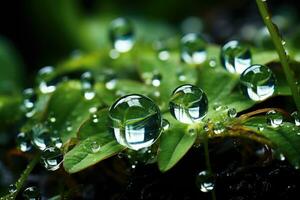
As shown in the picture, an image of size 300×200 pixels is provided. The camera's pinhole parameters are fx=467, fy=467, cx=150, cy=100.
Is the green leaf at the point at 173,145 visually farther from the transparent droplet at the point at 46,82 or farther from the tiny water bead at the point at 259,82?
the transparent droplet at the point at 46,82

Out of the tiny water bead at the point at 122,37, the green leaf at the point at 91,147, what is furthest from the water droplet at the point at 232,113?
the tiny water bead at the point at 122,37

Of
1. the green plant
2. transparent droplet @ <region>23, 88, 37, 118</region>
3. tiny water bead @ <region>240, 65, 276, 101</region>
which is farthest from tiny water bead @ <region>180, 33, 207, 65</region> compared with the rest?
transparent droplet @ <region>23, 88, 37, 118</region>

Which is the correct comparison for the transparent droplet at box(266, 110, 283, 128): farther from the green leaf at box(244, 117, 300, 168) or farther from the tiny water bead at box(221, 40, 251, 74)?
the tiny water bead at box(221, 40, 251, 74)

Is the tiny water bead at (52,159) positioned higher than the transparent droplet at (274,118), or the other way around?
the transparent droplet at (274,118)

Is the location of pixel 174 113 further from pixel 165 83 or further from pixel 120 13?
pixel 120 13

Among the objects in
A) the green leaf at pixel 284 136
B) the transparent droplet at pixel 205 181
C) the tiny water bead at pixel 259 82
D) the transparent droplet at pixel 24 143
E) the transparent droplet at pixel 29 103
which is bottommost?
the transparent droplet at pixel 205 181

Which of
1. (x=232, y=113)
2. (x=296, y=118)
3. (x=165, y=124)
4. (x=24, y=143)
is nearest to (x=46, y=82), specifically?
(x=24, y=143)

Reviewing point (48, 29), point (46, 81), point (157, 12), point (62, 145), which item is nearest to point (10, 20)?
point (48, 29)

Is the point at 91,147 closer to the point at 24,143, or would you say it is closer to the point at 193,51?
the point at 24,143

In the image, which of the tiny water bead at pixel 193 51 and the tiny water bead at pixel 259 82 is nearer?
the tiny water bead at pixel 259 82
